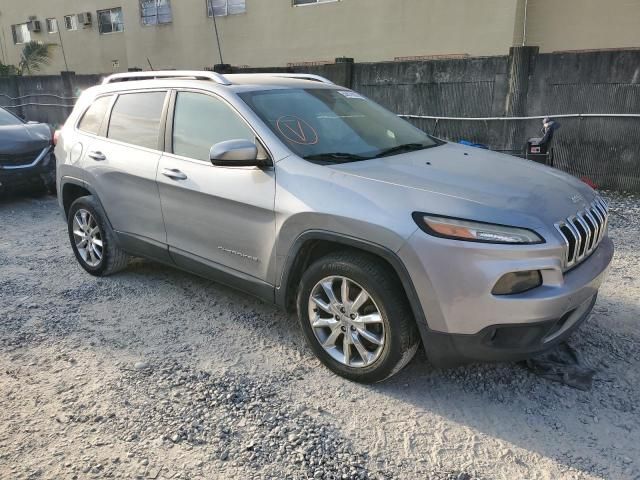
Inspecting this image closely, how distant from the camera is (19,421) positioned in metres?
2.90

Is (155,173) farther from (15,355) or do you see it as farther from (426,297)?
(426,297)

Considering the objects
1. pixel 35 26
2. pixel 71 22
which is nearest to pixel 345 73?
pixel 71 22

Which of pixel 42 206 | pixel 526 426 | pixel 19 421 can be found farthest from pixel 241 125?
pixel 42 206

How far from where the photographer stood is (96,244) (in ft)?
15.9

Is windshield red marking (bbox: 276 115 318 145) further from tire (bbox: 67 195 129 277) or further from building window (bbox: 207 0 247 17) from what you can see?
building window (bbox: 207 0 247 17)

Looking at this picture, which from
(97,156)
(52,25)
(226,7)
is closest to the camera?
(97,156)

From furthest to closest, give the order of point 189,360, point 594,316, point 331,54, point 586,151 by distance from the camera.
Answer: point 331,54 < point 586,151 < point 594,316 < point 189,360

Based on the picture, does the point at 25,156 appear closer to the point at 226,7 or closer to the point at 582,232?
the point at 582,232

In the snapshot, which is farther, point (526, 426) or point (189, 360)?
point (189, 360)

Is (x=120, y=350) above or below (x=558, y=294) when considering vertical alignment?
below

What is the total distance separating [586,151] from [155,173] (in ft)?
20.6

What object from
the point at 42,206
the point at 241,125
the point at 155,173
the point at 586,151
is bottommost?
the point at 42,206

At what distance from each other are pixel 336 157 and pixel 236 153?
2.02 feet

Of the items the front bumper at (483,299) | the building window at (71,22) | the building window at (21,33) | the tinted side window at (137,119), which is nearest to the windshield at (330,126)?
the tinted side window at (137,119)
